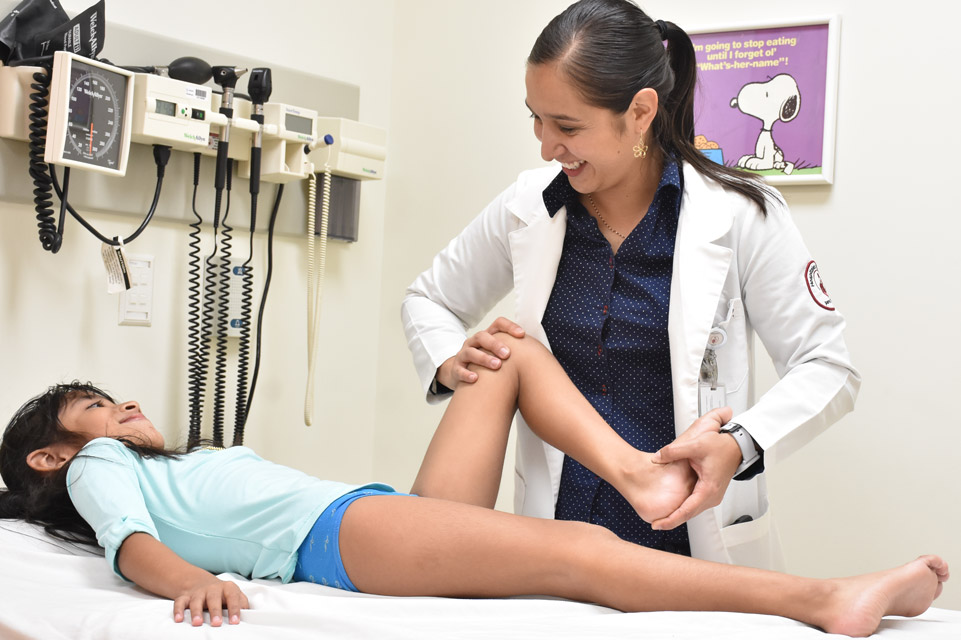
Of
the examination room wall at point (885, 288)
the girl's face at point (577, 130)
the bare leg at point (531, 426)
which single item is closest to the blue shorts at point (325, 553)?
the bare leg at point (531, 426)

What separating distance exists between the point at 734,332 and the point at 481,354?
0.44m

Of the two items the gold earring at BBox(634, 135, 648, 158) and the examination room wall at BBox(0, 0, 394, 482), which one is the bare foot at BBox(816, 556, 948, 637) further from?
the examination room wall at BBox(0, 0, 394, 482)

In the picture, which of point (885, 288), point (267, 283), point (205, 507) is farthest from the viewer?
point (267, 283)

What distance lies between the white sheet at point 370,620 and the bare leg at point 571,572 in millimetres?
30

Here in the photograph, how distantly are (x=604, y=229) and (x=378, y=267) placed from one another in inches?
41.9

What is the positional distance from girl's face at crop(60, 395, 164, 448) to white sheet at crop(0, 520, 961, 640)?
17.1 inches

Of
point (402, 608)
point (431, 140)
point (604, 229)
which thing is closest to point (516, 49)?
point (431, 140)

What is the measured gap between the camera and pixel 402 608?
44.3 inches

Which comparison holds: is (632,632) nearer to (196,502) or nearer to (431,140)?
(196,502)

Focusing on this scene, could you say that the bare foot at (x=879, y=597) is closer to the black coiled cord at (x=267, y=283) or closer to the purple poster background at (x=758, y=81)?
the purple poster background at (x=758, y=81)

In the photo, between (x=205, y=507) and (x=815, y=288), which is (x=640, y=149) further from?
(x=205, y=507)

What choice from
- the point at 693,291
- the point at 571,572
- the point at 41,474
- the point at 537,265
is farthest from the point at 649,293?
the point at 41,474

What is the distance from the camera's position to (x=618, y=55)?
144 centimetres

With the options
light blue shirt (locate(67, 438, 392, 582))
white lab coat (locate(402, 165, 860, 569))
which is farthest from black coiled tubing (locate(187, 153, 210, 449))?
white lab coat (locate(402, 165, 860, 569))
